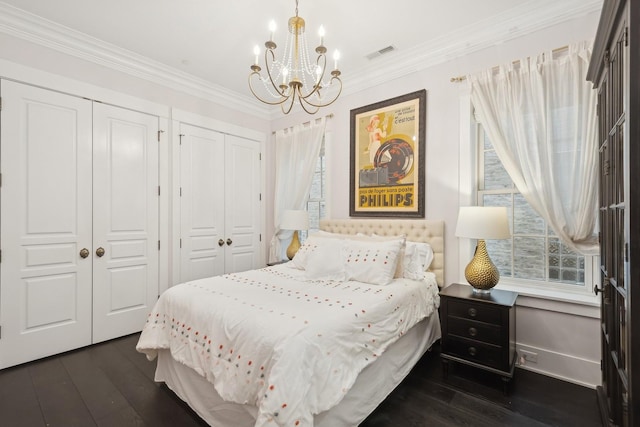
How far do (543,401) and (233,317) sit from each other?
2.18 m

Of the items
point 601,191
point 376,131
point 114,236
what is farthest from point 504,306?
point 114,236

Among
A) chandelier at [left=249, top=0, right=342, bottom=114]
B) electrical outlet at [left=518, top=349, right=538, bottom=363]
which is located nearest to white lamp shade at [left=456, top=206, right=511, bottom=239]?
electrical outlet at [left=518, top=349, right=538, bottom=363]

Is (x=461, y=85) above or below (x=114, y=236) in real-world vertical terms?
above

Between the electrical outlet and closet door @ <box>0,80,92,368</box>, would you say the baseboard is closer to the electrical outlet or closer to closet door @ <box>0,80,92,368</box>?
the electrical outlet

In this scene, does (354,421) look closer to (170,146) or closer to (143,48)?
(170,146)

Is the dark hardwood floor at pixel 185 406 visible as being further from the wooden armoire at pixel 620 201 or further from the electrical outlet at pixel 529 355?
the wooden armoire at pixel 620 201

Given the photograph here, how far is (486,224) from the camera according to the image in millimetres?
2307

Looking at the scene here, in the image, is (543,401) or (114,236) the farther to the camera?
(114,236)

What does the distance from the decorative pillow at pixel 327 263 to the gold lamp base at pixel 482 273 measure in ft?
3.41

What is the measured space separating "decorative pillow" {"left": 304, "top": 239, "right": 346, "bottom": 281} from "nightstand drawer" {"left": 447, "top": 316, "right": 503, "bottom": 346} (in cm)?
93

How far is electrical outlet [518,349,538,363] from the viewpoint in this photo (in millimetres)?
2436

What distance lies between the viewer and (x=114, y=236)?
10.2ft

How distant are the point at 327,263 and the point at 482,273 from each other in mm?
1255

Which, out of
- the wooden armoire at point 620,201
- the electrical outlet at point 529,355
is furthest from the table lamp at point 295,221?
the wooden armoire at point 620,201
